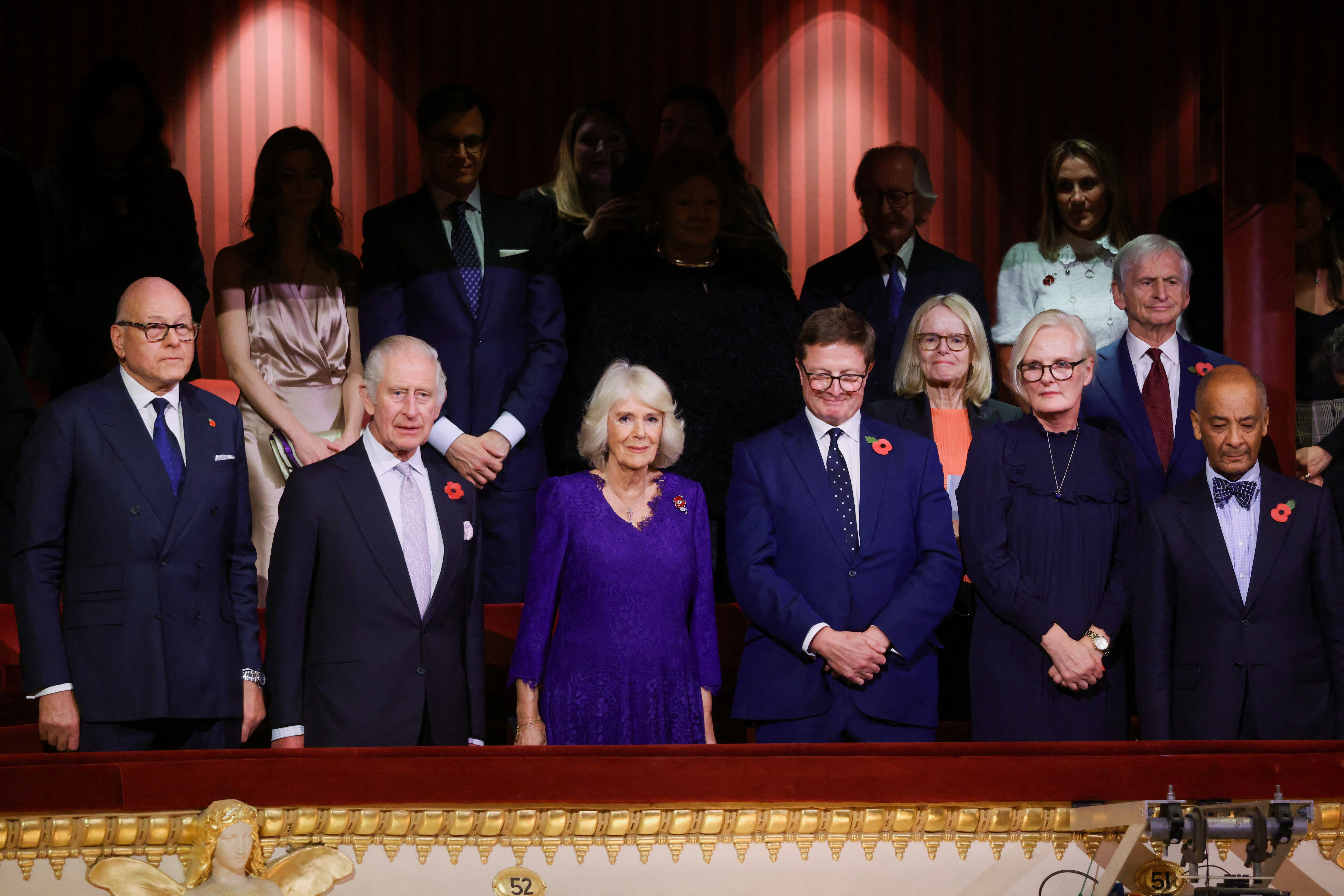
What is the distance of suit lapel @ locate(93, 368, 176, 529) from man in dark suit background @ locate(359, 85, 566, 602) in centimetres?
85

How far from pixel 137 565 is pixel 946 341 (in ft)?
6.47

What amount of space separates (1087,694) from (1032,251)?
4.67 ft

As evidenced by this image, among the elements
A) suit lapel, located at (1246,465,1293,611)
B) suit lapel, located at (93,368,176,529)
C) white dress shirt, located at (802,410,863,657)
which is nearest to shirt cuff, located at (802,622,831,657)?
white dress shirt, located at (802,410,863,657)

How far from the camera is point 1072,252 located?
3.67 metres

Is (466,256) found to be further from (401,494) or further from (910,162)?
(910,162)

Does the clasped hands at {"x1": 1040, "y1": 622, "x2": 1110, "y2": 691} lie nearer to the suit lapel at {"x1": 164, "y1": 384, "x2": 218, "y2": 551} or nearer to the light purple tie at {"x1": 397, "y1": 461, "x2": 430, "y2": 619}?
the light purple tie at {"x1": 397, "y1": 461, "x2": 430, "y2": 619}

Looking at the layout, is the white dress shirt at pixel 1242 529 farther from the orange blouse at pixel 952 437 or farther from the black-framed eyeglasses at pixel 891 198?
the black-framed eyeglasses at pixel 891 198

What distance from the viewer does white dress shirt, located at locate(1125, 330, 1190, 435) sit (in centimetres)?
337

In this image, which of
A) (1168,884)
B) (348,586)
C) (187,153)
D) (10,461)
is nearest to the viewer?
(1168,884)

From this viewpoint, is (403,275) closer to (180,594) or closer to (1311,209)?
(180,594)

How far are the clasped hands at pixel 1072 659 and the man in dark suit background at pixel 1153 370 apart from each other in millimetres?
574

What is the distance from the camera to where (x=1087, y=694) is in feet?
9.21

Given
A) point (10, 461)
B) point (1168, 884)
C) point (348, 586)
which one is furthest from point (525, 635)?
point (10, 461)

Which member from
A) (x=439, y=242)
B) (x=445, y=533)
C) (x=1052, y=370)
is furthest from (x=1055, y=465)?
(x=439, y=242)
